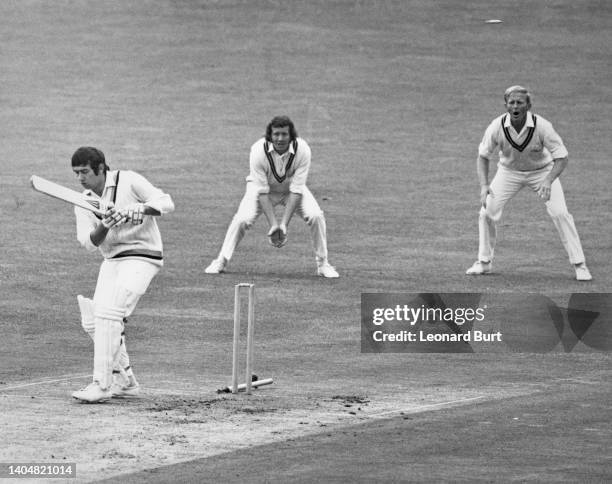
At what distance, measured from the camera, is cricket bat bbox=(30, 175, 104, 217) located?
466 inches

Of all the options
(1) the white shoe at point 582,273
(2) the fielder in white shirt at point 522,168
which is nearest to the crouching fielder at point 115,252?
(2) the fielder in white shirt at point 522,168

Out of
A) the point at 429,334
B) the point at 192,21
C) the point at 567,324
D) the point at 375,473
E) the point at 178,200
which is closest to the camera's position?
the point at 375,473

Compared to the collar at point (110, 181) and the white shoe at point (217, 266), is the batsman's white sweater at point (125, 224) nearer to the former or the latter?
the collar at point (110, 181)

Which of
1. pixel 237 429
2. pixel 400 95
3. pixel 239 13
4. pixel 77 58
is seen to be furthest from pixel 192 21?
pixel 237 429

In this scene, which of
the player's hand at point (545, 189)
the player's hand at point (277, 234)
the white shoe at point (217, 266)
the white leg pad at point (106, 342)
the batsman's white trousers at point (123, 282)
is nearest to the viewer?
the white leg pad at point (106, 342)

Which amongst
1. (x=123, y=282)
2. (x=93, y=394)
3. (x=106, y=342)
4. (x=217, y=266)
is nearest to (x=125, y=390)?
(x=93, y=394)

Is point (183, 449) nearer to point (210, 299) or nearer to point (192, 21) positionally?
point (210, 299)

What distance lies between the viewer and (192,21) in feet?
116

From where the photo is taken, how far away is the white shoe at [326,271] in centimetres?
1873

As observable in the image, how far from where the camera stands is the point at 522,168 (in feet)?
62.4

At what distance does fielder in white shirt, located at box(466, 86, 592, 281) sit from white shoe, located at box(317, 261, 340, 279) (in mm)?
1673

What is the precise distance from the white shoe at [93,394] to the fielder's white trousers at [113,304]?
5 cm

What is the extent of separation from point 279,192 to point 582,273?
149 inches

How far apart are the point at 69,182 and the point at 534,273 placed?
857 centimetres
